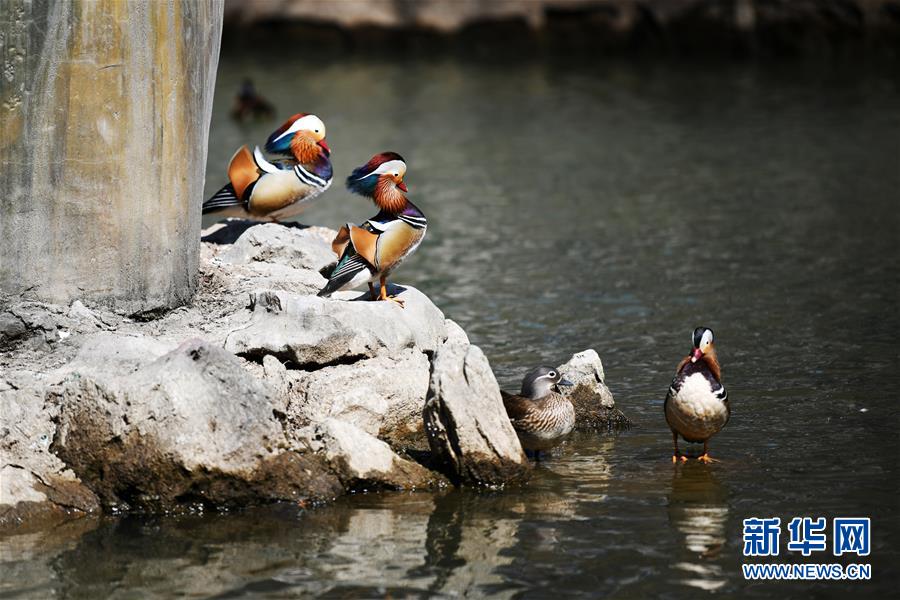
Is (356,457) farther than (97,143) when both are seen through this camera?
No

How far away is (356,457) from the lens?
7.43 meters

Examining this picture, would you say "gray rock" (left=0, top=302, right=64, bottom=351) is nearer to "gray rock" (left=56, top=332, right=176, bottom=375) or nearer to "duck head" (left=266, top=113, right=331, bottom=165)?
"gray rock" (left=56, top=332, right=176, bottom=375)

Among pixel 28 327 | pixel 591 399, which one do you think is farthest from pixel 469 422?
pixel 28 327

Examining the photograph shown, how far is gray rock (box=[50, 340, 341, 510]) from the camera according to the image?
7.06m

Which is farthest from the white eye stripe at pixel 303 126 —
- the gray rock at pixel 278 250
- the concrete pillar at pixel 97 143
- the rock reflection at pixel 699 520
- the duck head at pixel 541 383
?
the rock reflection at pixel 699 520

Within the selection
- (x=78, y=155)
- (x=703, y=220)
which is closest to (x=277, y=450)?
(x=78, y=155)

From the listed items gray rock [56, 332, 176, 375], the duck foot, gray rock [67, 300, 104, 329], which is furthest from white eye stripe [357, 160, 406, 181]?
gray rock [67, 300, 104, 329]

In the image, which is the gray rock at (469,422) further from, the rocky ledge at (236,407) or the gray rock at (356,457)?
the gray rock at (356,457)

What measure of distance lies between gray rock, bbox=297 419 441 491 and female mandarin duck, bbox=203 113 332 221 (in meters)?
2.61

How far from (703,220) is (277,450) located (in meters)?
8.68

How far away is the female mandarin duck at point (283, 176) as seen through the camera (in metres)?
9.62

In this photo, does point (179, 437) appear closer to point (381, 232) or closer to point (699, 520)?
point (381, 232)

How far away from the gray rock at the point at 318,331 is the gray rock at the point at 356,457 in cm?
59

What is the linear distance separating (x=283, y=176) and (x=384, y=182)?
57.4 inches
